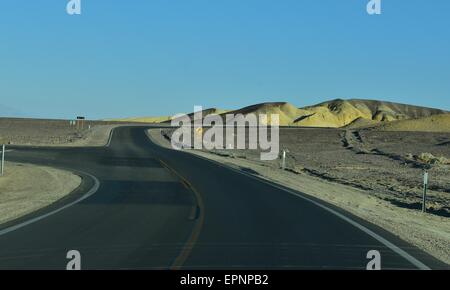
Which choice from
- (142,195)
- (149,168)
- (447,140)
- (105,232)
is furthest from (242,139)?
(105,232)

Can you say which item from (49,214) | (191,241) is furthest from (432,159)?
(191,241)

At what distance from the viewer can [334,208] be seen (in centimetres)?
1864

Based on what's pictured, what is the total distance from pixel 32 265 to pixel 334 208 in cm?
1086

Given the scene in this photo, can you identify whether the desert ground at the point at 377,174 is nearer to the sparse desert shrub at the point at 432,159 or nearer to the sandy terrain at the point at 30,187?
the sparse desert shrub at the point at 432,159

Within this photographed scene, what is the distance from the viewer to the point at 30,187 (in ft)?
85.0

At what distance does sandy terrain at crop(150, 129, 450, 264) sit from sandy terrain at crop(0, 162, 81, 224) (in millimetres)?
8596

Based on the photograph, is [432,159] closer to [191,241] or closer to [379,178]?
[379,178]

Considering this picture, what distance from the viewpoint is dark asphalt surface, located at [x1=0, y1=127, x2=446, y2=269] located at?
9.97 m

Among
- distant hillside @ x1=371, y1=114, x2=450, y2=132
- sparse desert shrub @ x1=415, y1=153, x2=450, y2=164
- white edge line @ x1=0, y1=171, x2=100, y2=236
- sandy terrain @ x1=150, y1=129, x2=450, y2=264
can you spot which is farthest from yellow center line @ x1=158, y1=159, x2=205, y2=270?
distant hillside @ x1=371, y1=114, x2=450, y2=132

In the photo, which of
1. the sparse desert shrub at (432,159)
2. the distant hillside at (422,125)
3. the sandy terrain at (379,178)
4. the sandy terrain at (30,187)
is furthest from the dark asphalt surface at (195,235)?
the distant hillside at (422,125)

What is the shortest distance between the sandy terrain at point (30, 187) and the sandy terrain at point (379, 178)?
8596 mm

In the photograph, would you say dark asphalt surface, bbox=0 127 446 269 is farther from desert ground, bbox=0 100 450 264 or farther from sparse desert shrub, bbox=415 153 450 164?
sparse desert shrub, bbox=415 153 450 164
